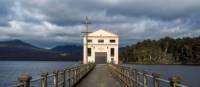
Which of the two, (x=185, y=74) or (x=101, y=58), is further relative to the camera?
(x=101, y=58)

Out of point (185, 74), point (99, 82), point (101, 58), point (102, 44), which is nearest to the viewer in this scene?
point (99, 82)

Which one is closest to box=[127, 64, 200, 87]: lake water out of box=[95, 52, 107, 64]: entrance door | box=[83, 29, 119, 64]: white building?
box=[95, 52, 107, 64]: entrance door

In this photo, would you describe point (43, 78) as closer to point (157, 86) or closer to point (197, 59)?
point (157, 86)

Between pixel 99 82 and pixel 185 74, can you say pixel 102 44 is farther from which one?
pixel 99 82

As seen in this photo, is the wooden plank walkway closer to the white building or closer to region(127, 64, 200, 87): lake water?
region(127, 64, 200, 87): lake water

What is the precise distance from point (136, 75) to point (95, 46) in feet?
280

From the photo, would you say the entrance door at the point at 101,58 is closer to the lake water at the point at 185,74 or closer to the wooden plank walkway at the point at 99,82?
the lake water at the point at 185,74

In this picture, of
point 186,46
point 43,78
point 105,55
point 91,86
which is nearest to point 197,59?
point 186,46

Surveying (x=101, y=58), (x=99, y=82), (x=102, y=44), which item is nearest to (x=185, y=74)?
(x=102, y=44)

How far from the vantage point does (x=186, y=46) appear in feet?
622

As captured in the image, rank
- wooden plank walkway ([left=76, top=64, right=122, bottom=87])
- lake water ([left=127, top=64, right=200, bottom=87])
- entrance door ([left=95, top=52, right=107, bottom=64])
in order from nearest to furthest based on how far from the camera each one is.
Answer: wooden plank walkway ([left=76, top=64, right=122, bottom=87]) < lake water ([left=127, top=64, right=200, bottom=87]) < entrance door ([left=95, top=52, right=107, bottom=64])

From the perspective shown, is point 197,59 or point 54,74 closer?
point 54,74

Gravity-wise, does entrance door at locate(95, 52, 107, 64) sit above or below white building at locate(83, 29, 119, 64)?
below

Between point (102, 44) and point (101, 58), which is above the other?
point (102, 44)
